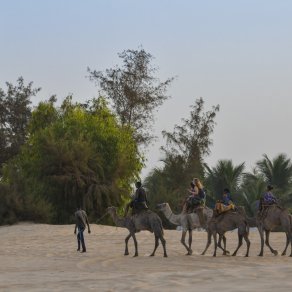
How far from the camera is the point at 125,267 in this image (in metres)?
18.8

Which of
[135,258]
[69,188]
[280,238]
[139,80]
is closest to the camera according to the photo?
[135,258]

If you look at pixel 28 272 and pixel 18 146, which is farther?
pixel 18 146

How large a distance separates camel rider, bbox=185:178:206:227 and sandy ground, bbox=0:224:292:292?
1349 millimetres

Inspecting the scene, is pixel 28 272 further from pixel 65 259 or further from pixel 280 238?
pixel 280 238

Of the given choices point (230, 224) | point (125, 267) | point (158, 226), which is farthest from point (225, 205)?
point (125, 267)

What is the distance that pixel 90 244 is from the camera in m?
29.4

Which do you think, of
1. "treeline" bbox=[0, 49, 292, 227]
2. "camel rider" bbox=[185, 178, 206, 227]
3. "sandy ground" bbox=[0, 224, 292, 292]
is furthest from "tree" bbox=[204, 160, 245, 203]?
"camel rider" bbox=[185, 178, 206, 227]

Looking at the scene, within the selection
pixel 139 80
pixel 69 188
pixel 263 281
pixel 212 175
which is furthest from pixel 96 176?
pixel 263 281

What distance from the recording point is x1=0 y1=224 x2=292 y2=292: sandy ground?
13332 millimetres

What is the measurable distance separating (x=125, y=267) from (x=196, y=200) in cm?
480

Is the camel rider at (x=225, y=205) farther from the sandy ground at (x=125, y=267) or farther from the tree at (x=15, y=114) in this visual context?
the tree at (x=15, y=114)

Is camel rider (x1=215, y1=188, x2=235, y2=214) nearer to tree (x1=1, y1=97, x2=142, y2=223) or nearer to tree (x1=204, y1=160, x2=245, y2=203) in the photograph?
tree (x1=1, y1=97, x2=142, y2=223)

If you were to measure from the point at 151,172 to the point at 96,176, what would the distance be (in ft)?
50.5

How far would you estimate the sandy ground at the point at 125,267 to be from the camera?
13332 mm
